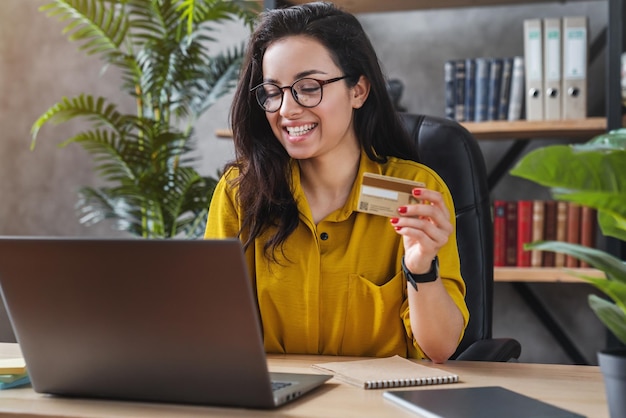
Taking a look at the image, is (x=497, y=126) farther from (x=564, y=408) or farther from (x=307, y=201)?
(x=564, y=408)

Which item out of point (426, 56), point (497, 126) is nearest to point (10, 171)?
point (426, 56)

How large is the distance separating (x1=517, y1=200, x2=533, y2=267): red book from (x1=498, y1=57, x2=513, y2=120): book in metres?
0.31

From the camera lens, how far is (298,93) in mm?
1580

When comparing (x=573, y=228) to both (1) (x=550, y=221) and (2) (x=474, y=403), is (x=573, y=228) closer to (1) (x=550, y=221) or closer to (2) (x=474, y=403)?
(1) (x=550, y=221)

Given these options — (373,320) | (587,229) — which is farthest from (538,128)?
(373,320)

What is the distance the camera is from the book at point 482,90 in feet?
9.23

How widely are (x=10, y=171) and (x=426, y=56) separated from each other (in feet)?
5.82

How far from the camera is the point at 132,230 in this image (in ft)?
9.83

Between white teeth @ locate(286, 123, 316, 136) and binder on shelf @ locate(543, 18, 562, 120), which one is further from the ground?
binder on shelf @ locate(543, 18, 562, 120)

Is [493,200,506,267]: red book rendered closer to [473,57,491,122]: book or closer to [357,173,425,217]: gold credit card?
[473,57,491,122]: book

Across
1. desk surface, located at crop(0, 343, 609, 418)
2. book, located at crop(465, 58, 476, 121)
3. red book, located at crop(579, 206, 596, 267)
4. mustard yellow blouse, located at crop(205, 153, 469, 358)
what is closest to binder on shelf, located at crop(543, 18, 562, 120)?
book, located at crop(465, 58, 476, 121)

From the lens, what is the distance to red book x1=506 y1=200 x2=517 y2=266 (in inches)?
111

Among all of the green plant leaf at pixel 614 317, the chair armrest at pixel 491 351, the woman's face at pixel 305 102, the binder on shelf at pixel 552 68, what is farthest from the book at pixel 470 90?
the green plant leaf at pixel 614 317

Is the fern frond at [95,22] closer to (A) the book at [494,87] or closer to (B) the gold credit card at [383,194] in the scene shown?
(A) the book at [494,87]
